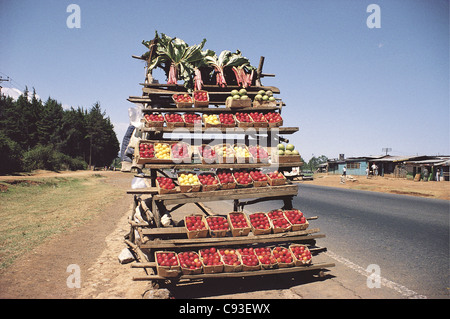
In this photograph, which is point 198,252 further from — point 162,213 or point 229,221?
point 162,213

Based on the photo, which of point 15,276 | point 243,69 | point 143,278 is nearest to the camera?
point 143,278

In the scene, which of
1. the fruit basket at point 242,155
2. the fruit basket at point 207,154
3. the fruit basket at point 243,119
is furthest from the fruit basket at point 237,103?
the fruit basket at point 207,154

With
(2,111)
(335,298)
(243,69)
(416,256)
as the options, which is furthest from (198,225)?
(2,111)

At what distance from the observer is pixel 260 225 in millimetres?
5891

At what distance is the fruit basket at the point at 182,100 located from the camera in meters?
6.51

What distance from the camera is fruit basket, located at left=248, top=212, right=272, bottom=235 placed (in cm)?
578

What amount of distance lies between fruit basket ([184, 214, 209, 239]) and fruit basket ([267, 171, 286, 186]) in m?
1.67

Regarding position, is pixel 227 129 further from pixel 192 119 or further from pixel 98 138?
pixel 98 138

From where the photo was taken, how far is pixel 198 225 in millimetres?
5645

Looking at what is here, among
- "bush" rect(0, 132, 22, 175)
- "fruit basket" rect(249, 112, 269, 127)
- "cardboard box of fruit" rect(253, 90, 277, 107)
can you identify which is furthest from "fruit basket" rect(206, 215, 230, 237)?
"bush" rect(0, 132, 22, 175)

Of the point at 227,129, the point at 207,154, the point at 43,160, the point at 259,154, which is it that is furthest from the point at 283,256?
the point at 43,160

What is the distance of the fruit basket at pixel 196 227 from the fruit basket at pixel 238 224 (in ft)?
1.68

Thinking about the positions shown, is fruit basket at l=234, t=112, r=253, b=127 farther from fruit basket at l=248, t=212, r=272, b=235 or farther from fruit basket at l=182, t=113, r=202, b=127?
fruit basket at l=248, t=212, r=272, b=235

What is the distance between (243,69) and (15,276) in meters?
6.86
